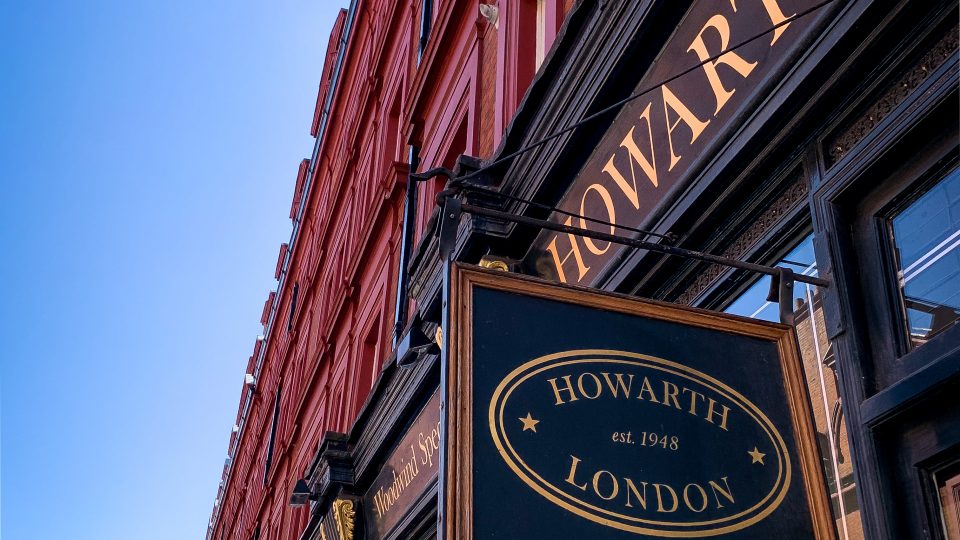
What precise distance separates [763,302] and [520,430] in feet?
5.78

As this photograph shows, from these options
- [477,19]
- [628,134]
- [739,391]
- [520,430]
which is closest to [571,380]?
[520,430]

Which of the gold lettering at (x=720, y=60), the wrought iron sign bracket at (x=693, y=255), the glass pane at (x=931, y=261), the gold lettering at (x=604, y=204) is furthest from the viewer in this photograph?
the gold lettering at (x=604, y=204)

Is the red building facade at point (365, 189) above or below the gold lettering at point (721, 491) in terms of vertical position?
above

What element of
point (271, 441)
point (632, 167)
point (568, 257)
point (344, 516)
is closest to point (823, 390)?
point (632, 167)

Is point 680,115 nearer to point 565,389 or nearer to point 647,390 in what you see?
point 647,390

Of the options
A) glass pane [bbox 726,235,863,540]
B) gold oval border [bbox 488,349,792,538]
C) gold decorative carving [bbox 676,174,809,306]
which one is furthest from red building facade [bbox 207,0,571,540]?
gold oval border [bbox 488,349,792,538]

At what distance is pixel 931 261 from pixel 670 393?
1009 mm

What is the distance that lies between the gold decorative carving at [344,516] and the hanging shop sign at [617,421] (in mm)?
6971

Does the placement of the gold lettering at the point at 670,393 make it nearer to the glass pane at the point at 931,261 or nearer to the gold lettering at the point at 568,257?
the glass pane at the point at 931,261

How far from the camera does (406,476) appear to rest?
8523 millimetres

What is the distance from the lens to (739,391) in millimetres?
3322

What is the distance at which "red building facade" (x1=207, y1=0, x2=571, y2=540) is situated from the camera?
10055 millimetres

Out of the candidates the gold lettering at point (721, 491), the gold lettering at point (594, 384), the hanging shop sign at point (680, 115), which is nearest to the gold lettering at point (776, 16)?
the hanging shop sign at point (680, 115)

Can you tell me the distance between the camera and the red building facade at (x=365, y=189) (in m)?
10.1
